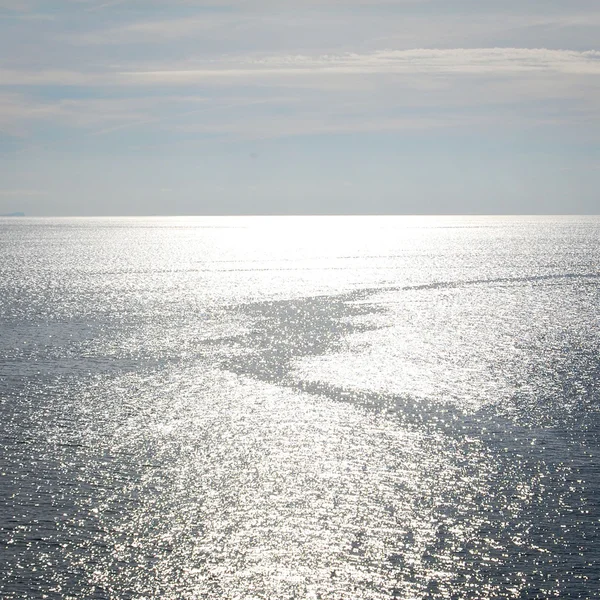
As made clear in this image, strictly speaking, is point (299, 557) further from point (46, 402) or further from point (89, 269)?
point (89, 269)

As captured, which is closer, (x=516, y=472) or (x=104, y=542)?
(x=104, y=542)

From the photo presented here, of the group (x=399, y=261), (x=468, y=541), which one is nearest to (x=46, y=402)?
(x=468, y=541)

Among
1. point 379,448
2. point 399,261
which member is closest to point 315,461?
point 379,448

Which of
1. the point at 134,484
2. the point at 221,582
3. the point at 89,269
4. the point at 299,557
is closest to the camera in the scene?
the point at 221,582

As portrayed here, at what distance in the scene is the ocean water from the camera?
76.4 ft

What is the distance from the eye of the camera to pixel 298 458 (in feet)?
114

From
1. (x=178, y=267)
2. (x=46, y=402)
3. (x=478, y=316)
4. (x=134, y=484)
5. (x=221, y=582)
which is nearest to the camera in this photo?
(x=221, y=582)

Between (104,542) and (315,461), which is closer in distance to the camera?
(104,542)

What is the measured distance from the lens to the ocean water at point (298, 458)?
23297mm

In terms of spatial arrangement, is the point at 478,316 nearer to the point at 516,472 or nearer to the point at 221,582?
the point at 516,472

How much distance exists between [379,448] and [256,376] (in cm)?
1841

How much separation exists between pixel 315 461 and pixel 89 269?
13344 cm

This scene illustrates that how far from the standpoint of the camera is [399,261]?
191625 mm

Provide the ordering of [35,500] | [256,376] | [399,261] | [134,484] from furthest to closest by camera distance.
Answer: [399,261] → [256,376] → [134,484] → [35,500]
